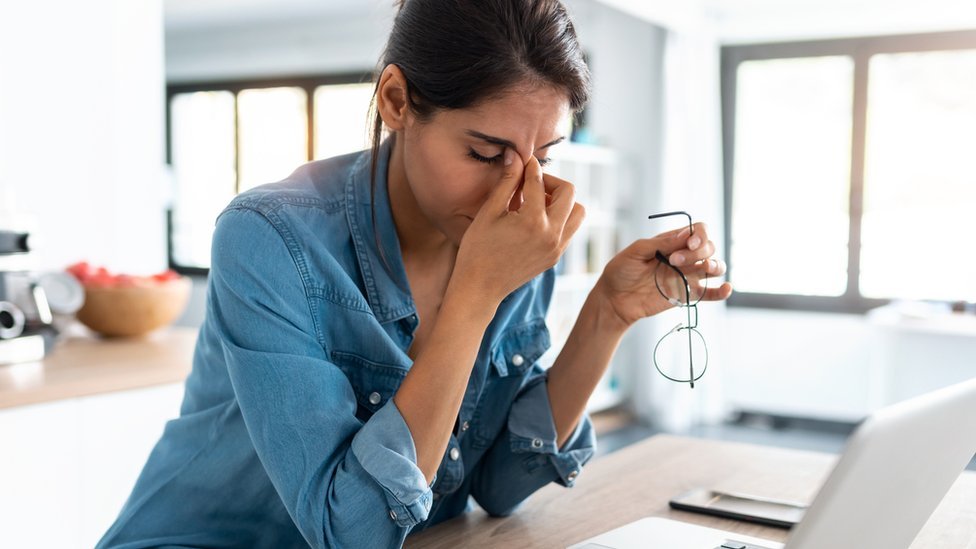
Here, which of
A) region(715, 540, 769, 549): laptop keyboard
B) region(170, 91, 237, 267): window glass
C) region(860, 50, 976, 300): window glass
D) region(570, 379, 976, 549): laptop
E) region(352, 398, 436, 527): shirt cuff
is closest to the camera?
region(570, 379, 976, 549): laptop

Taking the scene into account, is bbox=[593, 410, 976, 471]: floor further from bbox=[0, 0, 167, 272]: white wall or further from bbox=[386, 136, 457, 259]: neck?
bbox=[386, 136, 457, 259]: neck

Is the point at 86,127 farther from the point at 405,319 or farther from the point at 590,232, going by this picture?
the point at 590,232

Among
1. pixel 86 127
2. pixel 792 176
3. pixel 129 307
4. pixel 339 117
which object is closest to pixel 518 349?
pixel 129 307

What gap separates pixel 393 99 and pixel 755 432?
4536 mm

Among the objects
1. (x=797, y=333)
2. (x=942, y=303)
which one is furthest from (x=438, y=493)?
(x=797, y=333)

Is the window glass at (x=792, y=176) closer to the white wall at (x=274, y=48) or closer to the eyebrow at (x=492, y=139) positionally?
the white wall at (x=274, y=48)

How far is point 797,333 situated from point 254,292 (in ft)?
15.9

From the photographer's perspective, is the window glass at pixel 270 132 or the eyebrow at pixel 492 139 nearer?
the eyebrow at pixel 492 139

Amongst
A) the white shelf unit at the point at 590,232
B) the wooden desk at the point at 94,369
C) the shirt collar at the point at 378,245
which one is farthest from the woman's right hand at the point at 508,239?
the white shelf unit at the point at 590,232

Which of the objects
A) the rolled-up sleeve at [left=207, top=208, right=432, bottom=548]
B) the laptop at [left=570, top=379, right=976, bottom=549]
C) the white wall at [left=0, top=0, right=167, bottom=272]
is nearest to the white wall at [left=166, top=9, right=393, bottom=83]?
the white wall at [left=0, top=0, right=167, bottom=272]

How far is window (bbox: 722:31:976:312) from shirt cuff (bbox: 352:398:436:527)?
4748 millimetres

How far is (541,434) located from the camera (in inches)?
49.2

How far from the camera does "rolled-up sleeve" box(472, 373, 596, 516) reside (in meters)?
1.22

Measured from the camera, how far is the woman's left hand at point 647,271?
1.19 meters
